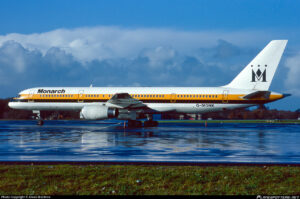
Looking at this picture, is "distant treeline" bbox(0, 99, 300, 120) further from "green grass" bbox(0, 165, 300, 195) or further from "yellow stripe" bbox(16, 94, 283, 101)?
"green grass" bbox(0, 165, 300, 195)

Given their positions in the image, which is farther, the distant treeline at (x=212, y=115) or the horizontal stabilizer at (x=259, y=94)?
the distant treeline at (x=212, y=115)

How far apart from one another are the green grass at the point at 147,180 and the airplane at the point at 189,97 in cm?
2145

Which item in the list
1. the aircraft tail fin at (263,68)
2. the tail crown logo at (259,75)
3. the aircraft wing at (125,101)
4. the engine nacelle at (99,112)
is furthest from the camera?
the tail crown logo at (259,75)

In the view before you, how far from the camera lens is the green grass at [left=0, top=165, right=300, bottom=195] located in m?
7.26

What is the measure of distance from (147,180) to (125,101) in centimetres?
2342

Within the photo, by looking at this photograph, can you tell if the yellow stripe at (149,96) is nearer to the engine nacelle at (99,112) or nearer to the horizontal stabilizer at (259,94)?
the horizontal stabilizer at (259,94)

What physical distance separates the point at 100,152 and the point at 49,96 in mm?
24716

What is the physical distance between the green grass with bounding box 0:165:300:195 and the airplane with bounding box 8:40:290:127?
2145 centimetres

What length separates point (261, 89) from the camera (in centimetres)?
3172

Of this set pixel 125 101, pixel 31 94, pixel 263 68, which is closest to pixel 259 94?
pixel 263 68

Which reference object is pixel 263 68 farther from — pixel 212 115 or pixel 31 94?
pixel 212 115

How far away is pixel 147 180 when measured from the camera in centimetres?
792

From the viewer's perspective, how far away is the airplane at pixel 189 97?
3069 centimetres

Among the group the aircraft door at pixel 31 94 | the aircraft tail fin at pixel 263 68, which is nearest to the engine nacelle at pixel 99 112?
the aircraft door at pixel 31 94
